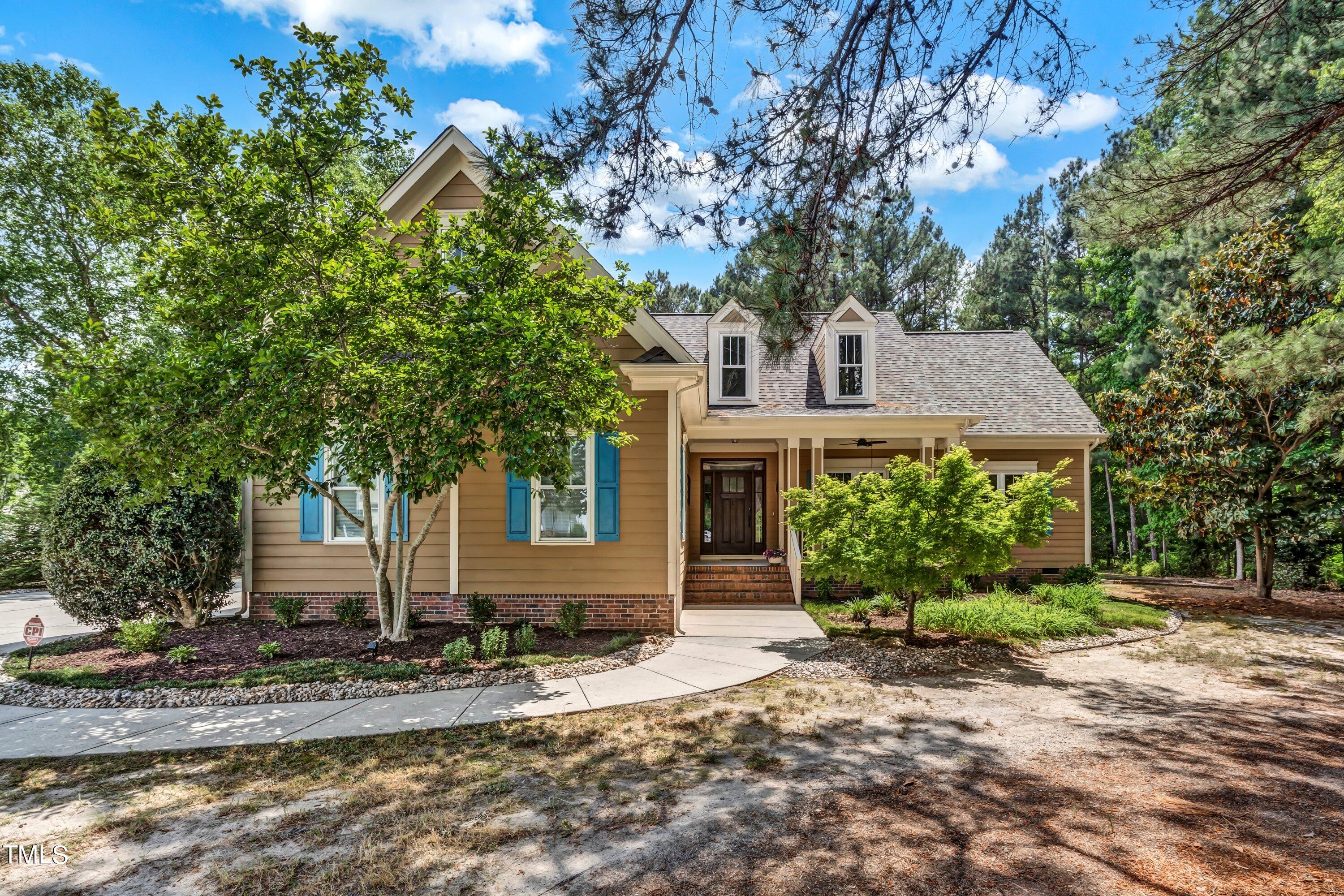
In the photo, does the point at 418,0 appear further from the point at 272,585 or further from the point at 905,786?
the point at 272,585

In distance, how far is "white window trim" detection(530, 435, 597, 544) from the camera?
8.59 metres

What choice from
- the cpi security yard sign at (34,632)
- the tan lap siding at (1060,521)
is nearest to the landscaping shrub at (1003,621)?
the tan lap siding at (1060,521)

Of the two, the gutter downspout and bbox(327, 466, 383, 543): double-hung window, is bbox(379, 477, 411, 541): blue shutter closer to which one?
bbox(327, 466, 383, 543): double-hung window

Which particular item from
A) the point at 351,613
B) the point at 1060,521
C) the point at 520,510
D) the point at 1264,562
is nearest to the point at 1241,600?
the point at 1264,562

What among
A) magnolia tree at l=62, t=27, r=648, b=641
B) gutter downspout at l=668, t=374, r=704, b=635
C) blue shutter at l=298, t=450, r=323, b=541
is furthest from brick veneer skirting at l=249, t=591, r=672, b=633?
magnolia tree at l=62, t=27, r=648, b=641

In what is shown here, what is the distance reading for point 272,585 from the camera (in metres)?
8.98

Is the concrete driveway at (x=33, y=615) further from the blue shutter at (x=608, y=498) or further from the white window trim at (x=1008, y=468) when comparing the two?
the white window trim at (x=1008, y=468)

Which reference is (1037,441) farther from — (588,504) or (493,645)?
(493,645)

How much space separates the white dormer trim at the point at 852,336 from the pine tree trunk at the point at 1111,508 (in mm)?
13922

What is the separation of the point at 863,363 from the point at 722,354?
9.38ft

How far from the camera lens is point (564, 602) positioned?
340 inches

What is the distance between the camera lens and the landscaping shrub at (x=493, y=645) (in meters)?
7.02

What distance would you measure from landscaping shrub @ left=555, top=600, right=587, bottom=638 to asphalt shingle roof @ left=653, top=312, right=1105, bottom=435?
202 inches

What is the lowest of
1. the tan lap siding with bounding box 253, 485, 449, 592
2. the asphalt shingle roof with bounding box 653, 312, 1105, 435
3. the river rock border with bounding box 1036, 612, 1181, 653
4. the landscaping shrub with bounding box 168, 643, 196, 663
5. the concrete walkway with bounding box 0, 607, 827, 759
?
the river rock border with bounding box 1036, 612, 1181, 653
